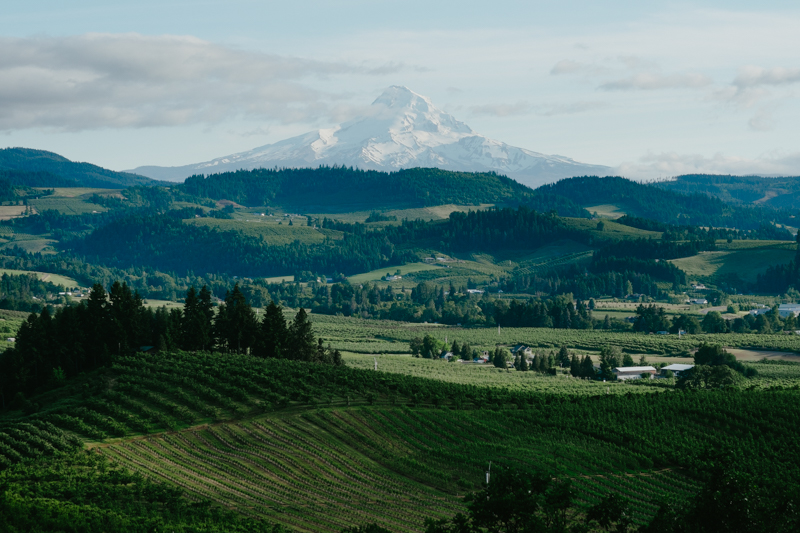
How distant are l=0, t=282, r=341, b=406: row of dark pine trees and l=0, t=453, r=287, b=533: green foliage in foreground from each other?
3089cm

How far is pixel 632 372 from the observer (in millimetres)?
116188

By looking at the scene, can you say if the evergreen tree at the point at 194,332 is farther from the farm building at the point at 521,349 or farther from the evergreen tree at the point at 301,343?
the farm building at the point at 521,349

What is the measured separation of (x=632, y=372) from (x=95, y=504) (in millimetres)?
81109

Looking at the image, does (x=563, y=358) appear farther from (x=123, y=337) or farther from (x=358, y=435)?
(x=358, y=435)

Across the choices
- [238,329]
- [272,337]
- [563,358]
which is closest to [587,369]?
[563,358]

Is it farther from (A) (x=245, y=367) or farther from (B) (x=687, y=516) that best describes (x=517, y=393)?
(B) (x=687, y=516)

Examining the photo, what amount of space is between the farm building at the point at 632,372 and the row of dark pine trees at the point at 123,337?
1419 inches

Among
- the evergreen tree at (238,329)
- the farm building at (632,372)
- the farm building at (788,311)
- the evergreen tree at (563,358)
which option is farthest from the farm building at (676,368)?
the farm building at (788,311)

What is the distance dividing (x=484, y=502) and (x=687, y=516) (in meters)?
9.31

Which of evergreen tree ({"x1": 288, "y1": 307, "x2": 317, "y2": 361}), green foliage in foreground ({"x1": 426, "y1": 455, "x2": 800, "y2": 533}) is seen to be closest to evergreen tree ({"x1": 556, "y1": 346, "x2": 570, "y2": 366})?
evergreen tree ({"x1": 288, "y1": 307, "x2": 317, "y2": 361})

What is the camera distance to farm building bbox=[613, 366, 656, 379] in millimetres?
114438

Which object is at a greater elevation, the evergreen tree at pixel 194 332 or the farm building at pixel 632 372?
the evergreen tree at pixel 194 332

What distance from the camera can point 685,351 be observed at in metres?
137

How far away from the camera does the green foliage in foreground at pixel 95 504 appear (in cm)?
4397
